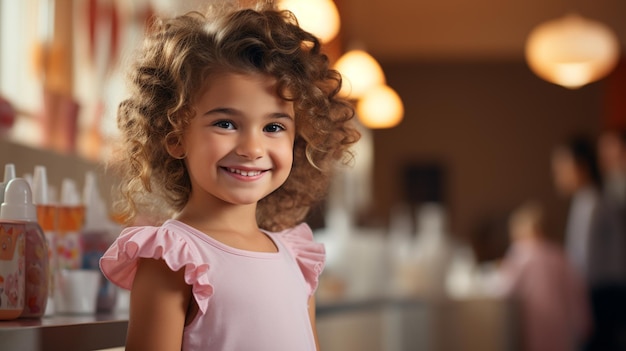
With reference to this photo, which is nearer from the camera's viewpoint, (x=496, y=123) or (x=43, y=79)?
(x=43, y=79)

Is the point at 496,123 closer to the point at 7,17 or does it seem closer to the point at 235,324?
the point at 7,17

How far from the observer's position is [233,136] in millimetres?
1397

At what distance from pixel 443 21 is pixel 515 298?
14.5ft

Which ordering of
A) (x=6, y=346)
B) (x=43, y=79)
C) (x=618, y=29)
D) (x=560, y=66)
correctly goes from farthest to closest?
(x=618, y=29) < (x=560, y=66) < (x=43, y=79) < (x=6, y=346)

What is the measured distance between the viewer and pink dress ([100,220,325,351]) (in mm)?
1302

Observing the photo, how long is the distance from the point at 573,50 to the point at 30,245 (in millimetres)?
7150

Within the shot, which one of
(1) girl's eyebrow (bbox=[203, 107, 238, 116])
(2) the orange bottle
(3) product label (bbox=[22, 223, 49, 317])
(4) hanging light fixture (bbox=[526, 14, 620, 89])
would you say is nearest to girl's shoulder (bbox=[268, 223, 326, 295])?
(1) girl's eyebrow (bbox=[203, 107, 238, 116])

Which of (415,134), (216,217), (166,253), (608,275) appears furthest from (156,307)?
(415,134)

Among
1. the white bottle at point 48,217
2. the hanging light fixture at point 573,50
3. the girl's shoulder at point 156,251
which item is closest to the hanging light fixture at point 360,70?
the hanging light fixture at point 573,50

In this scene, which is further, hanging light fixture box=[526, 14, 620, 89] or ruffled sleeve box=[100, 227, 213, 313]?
hanging light fixture box=[526, 14, 620, 89]

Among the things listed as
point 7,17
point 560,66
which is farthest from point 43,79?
point 560,66

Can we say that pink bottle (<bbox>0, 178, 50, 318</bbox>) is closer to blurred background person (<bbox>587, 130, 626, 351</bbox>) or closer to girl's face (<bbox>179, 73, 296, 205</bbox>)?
girl's face (<bbox>179, 73, 296, 205</bbox>)

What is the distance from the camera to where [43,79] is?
11.0 feet

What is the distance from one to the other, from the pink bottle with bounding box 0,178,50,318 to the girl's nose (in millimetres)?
366
